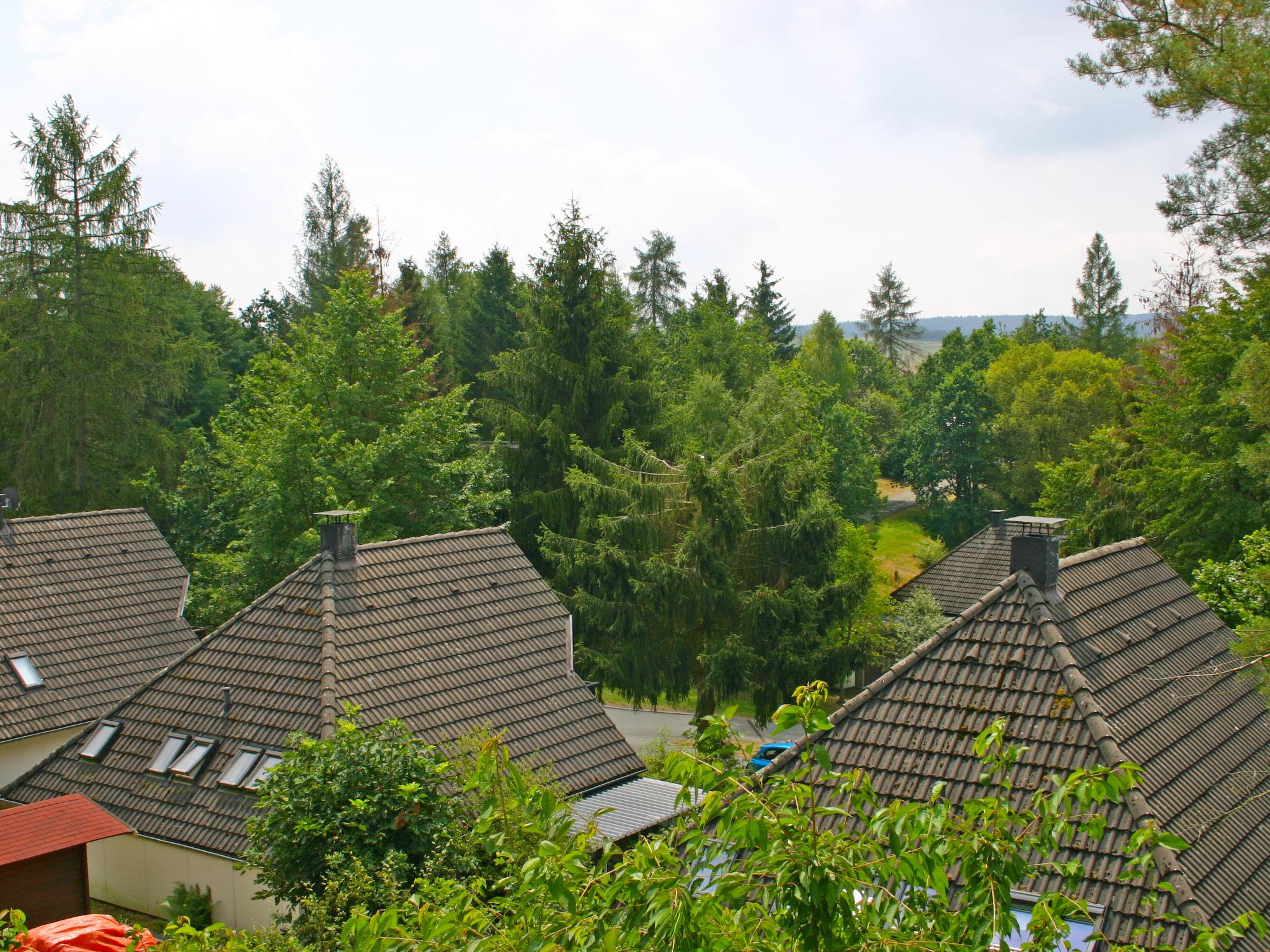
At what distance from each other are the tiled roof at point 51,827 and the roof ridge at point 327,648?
269 cm

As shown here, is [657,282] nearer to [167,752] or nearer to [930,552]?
[930,552]

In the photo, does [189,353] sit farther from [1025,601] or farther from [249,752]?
[1025,601]

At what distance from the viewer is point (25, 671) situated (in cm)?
1778

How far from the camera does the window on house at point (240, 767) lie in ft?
44.7

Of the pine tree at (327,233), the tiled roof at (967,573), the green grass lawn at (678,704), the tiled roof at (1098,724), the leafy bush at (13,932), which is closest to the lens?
the leafy bush at (13,932)

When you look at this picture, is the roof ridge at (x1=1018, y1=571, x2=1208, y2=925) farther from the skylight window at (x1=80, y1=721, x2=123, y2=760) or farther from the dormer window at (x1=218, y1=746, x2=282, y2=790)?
the skylight window at (x1=80, y1=721, x2=123, y2=760)

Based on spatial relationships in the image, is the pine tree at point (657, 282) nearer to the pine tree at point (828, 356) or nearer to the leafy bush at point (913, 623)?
the pine tree at point (828, 356)

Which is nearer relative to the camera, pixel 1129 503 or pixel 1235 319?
pixel 1235 319

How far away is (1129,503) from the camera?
30.5m

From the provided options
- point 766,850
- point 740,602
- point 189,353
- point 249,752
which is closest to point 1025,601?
point 766,850

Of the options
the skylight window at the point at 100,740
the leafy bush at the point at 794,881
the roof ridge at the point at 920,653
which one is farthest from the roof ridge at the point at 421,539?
the leafy bush at the point at 794,881

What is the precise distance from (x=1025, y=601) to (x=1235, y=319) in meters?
18.4

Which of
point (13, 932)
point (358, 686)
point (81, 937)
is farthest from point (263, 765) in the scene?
point (13, 932)

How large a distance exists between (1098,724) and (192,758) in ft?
36.8
